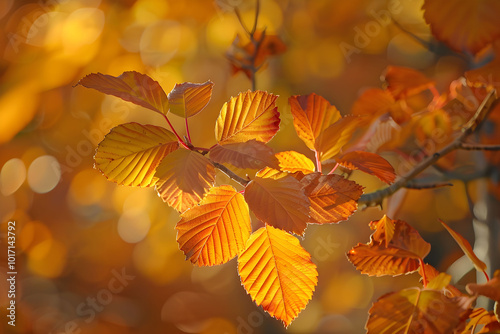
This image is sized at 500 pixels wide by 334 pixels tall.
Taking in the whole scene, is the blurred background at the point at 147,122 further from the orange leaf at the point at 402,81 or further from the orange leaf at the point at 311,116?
the orange leaf at the point at 311,116

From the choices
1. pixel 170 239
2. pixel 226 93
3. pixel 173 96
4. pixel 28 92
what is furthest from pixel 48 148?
pixel 173 96

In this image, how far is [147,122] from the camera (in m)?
1.13

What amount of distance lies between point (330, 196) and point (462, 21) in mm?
197

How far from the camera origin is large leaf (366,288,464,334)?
23 centimetres

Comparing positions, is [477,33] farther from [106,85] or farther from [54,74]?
[54,74]

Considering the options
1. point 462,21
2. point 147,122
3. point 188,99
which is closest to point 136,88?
point 188,99

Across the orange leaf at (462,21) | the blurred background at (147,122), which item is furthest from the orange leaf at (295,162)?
the blurred background at (147,122)

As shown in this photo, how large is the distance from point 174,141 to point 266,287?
0.37 ft

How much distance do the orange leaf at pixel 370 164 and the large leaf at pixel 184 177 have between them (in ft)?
0.32

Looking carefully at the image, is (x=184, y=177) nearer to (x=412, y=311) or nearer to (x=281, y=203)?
(x=281, y=203)

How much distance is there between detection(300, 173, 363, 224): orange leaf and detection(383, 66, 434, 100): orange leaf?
0.28 meters

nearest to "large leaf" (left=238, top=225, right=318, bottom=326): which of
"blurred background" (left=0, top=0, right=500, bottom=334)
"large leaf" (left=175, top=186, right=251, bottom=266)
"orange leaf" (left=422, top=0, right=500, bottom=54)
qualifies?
"large leaf" (left=175, top=186, right=251, bottom=266)

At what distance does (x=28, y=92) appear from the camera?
3.64ft

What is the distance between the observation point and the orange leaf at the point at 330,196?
233mm
